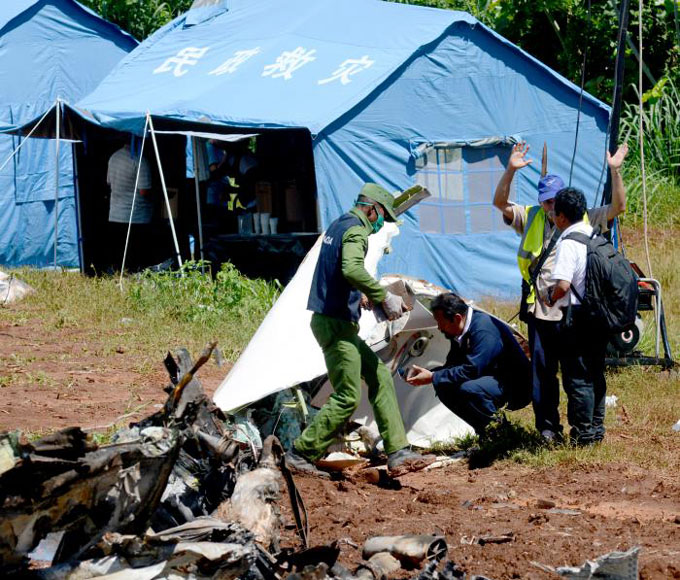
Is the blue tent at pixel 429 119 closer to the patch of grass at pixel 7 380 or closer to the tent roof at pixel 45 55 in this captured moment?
the tent roof at pixel 45 55

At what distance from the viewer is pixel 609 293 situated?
650 cm

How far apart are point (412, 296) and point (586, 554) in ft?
8.29

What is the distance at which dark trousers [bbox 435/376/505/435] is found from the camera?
6738mm

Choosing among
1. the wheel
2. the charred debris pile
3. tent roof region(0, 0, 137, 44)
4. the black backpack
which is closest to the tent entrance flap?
tent roof region(0, 0, 137, 44)

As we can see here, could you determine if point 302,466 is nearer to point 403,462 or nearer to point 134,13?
point 403,462

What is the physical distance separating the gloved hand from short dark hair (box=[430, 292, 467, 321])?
0.22m

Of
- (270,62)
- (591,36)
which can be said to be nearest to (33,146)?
(270,62)

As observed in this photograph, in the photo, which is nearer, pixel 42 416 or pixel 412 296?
pixel 412 296

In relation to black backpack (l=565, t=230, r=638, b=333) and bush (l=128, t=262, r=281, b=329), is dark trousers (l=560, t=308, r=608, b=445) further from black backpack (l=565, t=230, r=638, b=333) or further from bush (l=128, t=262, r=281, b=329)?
bush (l=128, t=262, r=281, b=329)

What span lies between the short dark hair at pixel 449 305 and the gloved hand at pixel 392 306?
0.22m

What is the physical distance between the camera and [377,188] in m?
6.81

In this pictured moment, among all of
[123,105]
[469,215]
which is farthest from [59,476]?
[123,105]

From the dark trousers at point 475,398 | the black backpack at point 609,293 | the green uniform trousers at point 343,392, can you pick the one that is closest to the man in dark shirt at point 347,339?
the green uniform trousers at point 343,392

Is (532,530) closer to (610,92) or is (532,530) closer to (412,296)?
(412,296)
